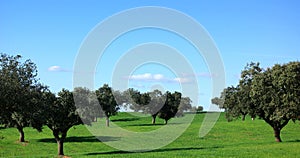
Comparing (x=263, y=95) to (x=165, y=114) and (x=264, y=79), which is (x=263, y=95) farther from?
(x=165, y=114)

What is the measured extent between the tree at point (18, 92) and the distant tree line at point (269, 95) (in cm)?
2320

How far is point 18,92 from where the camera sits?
103ft

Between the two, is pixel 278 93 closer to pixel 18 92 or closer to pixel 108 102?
pixel 18 92

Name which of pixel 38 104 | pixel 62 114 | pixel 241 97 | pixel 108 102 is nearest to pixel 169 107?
pixel 108 102

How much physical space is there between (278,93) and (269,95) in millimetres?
1256

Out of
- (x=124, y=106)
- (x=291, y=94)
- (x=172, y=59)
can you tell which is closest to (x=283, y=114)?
(x=291, y=94)

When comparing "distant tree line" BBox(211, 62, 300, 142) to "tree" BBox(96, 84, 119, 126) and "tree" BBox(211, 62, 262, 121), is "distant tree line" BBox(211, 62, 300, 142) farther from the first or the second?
"tree" BBox(96, 84, 119, 126)

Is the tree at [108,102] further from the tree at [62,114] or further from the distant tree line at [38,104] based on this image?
the tree at [62,114]

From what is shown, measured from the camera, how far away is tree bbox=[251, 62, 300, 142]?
164ft

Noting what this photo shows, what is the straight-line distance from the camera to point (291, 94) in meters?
50.4

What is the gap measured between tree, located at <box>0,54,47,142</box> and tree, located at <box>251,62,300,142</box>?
30756 mm

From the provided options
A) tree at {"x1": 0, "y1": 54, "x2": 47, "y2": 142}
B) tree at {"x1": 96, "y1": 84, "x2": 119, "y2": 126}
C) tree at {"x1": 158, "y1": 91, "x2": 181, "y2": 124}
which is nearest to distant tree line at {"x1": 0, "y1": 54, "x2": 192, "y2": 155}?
tree at {"x1": 0, "y1": 54, "x2": 47, "y2": 142}

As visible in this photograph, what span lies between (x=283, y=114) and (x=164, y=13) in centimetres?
3008

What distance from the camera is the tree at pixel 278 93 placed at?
49.9m
